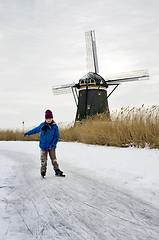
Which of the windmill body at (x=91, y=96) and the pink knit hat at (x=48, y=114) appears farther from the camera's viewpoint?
the windmill body at (x=91, y=96)

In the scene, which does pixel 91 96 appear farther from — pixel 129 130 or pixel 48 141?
pixel 48 141

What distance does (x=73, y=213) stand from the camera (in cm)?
267

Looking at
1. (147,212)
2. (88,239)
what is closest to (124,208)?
(147,212)

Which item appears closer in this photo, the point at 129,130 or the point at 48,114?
the point at 48,114

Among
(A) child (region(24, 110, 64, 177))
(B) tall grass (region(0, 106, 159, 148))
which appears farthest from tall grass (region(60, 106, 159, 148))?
(A) child (region(24, 110, 64, 177))

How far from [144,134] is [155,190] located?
429 centimetres

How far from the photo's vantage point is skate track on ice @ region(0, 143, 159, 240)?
2.12m

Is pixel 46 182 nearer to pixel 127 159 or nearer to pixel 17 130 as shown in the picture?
pixel 127 159

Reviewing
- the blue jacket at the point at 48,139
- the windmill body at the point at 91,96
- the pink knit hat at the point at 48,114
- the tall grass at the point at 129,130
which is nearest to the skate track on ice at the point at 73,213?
the blue jacket at the point at 48,139

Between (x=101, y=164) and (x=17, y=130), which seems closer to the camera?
(x=101, y=164)

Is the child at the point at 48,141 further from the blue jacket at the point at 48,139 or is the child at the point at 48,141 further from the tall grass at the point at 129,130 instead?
the tall grass at the point at 129,130

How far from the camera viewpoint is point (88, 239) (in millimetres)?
2000

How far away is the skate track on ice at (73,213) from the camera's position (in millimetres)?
2115

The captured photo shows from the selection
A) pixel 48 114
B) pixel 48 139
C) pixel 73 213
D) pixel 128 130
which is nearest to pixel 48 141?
pixel 48 139
